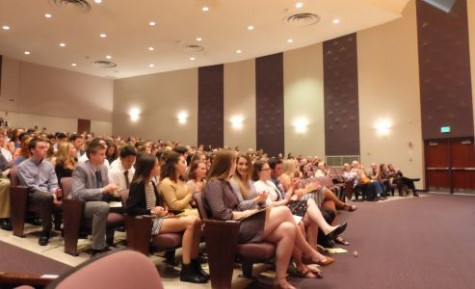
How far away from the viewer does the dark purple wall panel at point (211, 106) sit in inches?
566

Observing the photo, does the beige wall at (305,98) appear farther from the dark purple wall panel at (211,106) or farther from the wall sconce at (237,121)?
the dark purple wall panel at (211,106)

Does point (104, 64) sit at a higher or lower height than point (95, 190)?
higher

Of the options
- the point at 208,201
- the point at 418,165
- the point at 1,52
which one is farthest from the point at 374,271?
the point at 1,52

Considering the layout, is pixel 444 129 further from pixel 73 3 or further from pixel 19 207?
pixel 73 3

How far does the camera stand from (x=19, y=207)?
3.74 m

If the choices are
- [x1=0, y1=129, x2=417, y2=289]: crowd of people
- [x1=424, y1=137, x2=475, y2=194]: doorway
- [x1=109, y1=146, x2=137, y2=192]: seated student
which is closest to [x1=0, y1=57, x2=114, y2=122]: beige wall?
[x1=0, y1=129, x2=417, y2=289]: crowd of people

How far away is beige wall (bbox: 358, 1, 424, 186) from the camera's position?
10.6 meters

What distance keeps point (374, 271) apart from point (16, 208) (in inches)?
147

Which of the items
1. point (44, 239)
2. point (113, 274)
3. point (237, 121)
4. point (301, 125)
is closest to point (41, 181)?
point (44, 239)

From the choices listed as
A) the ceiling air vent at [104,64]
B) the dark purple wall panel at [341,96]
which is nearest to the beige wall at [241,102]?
the dark purple wall panel at [341,96]

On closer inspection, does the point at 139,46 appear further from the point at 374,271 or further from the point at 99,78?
the point at 374,271

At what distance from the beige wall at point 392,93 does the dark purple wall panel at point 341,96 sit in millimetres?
224

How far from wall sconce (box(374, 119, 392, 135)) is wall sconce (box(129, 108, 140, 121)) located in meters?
10.3

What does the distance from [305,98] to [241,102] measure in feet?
8.73
